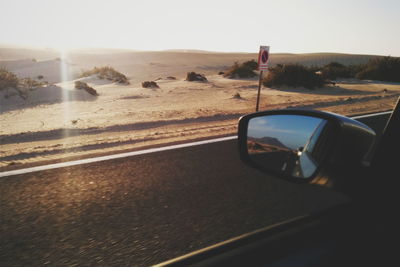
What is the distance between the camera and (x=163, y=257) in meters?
2.06

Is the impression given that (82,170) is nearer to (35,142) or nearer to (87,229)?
(87,229)

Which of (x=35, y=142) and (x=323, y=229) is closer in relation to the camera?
(x=323, y=229)

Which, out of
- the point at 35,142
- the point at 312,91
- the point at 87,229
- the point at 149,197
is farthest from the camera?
the point at 312,91

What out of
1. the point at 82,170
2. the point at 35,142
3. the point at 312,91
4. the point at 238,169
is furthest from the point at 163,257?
the point at 312,91

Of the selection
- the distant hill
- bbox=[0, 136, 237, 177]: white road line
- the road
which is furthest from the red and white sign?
the distant hill

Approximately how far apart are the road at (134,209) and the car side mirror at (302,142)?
2.53 feet

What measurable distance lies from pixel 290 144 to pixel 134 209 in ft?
5.46

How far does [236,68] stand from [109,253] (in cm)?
2466

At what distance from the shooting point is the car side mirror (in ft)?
4.73

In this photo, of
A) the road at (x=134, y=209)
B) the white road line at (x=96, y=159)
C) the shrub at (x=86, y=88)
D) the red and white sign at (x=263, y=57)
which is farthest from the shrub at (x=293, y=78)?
the road at (x=134, y=209)

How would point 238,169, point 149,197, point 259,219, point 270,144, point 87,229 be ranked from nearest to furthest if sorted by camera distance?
1. point 270,144
2. point 87,229
3. point 259,219
4. point 149,197
5. point 238,169

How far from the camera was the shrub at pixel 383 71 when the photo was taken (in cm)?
2659

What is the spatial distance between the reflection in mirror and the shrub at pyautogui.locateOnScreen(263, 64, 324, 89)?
18281mm

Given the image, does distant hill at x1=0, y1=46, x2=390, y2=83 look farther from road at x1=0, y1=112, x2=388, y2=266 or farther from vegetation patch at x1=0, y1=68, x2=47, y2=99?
road at x1=0, y1=112, x2=388, y2=266
